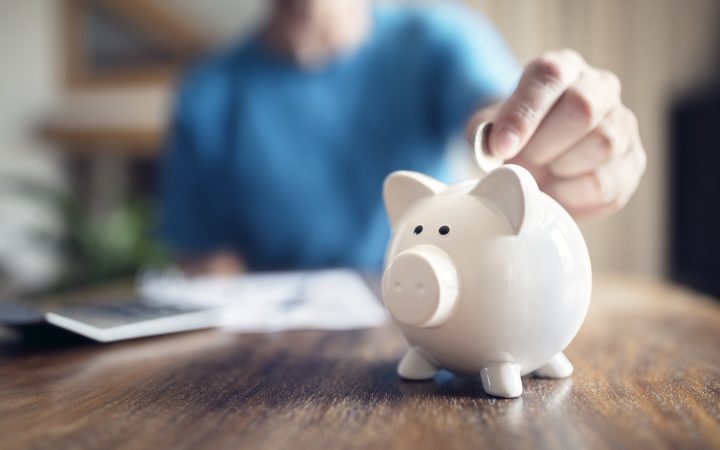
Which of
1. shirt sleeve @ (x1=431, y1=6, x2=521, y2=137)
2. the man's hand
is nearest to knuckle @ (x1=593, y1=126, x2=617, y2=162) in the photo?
the man's hand

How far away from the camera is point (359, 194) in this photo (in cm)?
143

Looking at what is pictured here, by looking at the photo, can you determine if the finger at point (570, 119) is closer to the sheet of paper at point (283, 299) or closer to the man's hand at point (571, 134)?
the man's hand at point (571, 134)

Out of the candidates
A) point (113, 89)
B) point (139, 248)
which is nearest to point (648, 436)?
point (139, 248)

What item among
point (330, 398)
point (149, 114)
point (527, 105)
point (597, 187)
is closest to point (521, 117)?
point (527, 105)

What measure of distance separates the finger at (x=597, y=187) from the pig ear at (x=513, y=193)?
146mm

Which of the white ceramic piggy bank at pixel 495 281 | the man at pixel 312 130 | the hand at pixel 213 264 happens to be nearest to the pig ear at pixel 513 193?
the white ceramic piggy bank at pixel 495 281

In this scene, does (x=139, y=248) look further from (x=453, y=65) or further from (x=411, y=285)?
(x=411, y=285)

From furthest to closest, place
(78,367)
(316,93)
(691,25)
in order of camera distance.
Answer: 1. (691,25)
2. (316,93)
3. (78,367)

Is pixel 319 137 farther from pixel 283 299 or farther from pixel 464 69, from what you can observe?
pixel 283 299

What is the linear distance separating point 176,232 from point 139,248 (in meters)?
1.75

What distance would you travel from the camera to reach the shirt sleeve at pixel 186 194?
1.49m

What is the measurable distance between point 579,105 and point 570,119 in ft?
0.04

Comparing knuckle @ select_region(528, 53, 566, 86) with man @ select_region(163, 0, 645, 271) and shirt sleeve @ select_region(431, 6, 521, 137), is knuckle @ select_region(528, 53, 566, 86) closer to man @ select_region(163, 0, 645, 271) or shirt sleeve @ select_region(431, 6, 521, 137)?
shirt sleeve @ select_region(431, 6, 521, 137)

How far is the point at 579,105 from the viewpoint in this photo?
0.49 m
